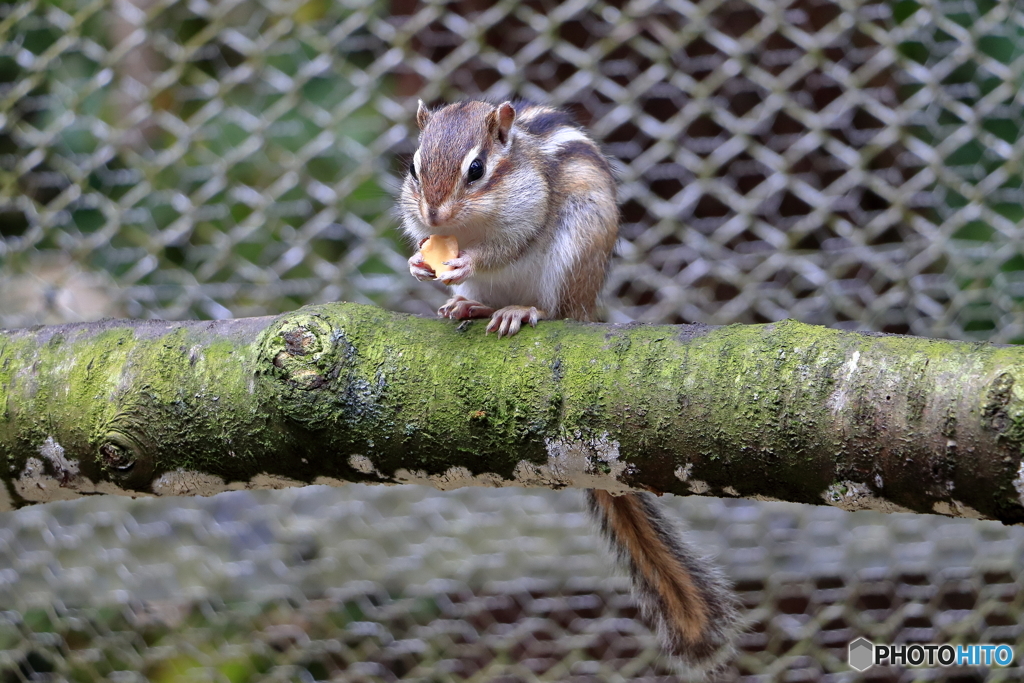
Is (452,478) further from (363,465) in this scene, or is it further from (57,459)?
(57,459)

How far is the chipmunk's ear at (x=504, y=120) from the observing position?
0.88 m

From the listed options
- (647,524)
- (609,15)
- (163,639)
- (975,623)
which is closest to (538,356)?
(647,524)

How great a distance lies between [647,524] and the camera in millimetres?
809

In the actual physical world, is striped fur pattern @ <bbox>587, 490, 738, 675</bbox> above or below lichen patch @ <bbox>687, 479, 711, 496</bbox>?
below

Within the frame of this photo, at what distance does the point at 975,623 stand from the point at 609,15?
1.22m

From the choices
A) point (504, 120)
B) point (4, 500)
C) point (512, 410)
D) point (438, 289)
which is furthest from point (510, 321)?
point (438, 289)

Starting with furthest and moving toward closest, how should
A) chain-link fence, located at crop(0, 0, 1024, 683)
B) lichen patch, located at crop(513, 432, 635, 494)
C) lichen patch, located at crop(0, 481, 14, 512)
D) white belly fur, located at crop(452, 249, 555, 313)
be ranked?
chain-link fence, located at crop(0, 0, 1024, 683)
white belly fur, located at crop(452, 249, 555, 313)
lichen patch, located at crop(0, 481, 14, 512)
lichen patch, located at crop(513, 432, 635, 494)

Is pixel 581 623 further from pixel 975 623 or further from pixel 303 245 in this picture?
pixel 303 245

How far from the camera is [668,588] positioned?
815mm

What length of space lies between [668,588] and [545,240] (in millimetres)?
363

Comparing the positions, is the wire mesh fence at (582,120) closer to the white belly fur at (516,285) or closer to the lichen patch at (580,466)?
the white belly fur at (516,285)

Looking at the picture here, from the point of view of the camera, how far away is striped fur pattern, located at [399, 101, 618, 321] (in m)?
0.85

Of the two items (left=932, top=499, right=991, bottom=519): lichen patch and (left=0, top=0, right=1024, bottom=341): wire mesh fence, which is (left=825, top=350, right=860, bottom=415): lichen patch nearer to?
(left=932, top=499, right=991, bottom=519): lichen patch

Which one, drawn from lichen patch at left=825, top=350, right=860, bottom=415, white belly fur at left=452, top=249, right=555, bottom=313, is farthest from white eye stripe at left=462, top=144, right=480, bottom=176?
lichen patch at left=825, top=350, right=860, bottom=415
